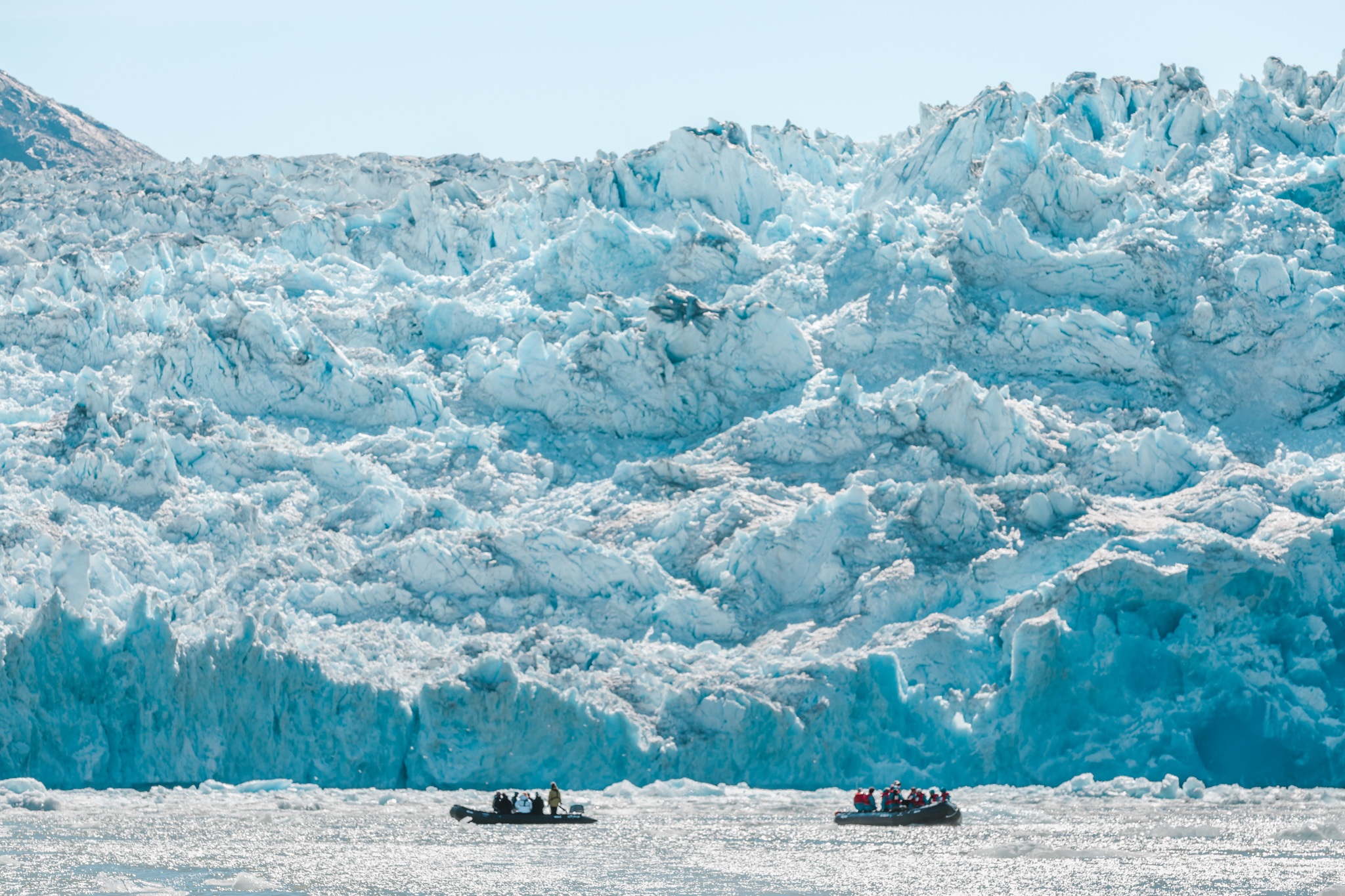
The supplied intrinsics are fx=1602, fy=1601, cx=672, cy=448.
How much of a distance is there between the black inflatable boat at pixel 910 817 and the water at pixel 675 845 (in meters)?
0.23

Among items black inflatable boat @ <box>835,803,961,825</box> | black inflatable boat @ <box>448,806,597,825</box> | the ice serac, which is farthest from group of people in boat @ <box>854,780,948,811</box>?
the ice serac

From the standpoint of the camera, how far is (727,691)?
33062mm

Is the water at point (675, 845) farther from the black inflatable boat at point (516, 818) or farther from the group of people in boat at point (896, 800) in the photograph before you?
the group of people in boat at point (896, 800)

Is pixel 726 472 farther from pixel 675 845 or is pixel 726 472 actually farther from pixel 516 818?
pixel 675 845

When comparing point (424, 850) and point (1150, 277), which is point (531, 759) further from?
point (1150, 277)

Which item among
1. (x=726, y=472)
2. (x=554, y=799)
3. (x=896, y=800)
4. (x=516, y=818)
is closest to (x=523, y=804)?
(x=516, y=818)

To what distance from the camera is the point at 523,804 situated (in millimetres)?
29656

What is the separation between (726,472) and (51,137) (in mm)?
70380

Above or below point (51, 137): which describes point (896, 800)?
below

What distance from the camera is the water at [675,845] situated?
72.3ft

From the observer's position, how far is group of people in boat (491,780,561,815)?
29.4 m

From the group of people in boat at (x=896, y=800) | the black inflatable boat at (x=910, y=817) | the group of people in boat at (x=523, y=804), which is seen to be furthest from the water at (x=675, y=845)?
the group of people in boat at (x=523, y=804)

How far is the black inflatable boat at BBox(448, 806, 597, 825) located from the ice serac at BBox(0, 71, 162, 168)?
70.8m

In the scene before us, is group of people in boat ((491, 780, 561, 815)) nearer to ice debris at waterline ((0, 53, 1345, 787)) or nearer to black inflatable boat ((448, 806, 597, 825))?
black inflatable boat ((448, 806, 597, 825))
